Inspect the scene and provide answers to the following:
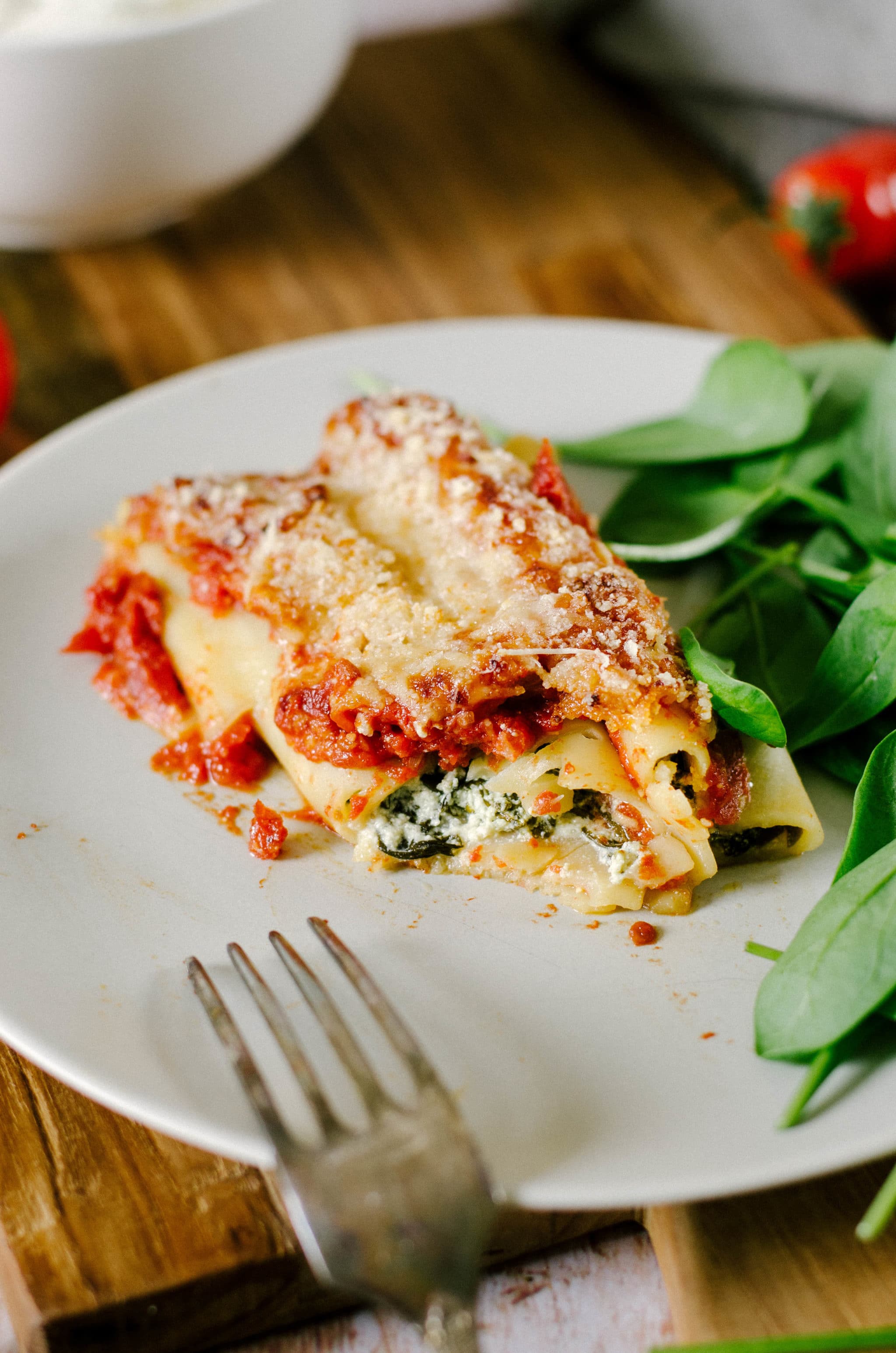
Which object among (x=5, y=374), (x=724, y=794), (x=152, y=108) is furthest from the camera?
(x=152, y=108)

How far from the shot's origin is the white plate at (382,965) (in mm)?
2082

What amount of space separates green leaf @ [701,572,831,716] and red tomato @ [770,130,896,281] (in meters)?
2.17

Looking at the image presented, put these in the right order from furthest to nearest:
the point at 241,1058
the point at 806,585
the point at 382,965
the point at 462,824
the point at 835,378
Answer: the point at 835,378 → the point at 806,585 → the point at 462,824 → the point at 382,965 → the point at 241,1058

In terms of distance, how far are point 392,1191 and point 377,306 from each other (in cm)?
355

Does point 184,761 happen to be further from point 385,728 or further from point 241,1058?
point 241,1058

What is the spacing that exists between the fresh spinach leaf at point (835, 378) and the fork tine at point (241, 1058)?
216cm

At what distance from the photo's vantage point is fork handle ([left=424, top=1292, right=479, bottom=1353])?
6.01ft

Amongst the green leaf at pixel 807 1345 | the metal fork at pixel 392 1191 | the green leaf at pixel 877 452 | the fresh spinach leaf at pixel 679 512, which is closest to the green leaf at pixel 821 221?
the green leaf at pixel 877 452

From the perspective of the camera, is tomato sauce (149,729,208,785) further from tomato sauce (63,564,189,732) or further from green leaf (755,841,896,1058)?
green leaf (755,841,896,1058)

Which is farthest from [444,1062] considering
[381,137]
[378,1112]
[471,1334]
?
[381,137]

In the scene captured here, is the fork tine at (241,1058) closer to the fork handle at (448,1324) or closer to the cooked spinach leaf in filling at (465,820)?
the fork handle at (448,1324)

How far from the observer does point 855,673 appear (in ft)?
8.96

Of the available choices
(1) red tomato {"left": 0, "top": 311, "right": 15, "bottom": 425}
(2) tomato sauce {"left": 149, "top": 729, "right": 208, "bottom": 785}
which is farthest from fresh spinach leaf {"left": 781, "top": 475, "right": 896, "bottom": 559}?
(1) red tomato {"left": 0, "top": 311, "right": 15, "bottom": 425}

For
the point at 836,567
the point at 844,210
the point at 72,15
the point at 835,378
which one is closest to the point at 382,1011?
the point at 836,567
